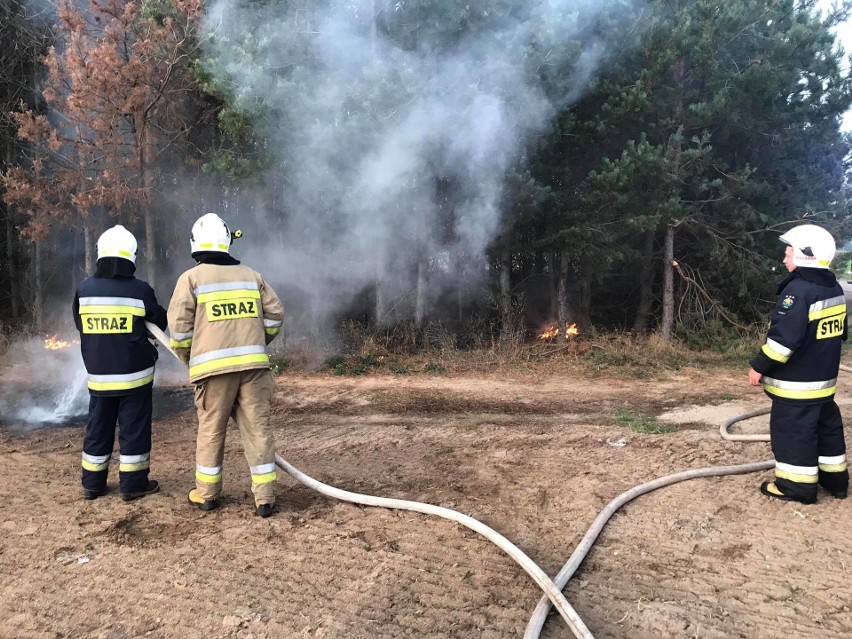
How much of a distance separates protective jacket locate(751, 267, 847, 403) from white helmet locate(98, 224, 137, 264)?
4364mm

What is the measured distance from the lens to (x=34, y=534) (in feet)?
11.0

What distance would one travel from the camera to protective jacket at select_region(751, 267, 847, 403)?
3535mm

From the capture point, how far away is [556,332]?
36.7 ft

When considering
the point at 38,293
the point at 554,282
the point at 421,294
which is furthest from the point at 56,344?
the point at 554,282

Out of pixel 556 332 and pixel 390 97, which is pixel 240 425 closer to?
pixel 390 97

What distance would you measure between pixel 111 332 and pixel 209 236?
3.26 ft

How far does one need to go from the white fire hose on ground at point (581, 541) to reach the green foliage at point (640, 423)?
0.68 m

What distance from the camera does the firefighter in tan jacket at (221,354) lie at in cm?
348

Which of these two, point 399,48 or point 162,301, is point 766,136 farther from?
point 162,301

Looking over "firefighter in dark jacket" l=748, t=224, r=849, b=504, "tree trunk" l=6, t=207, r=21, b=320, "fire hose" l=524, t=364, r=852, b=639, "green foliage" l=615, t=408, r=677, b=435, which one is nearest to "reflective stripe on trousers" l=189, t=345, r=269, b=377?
"fire hose" l=524, t=364, r=852, b=639

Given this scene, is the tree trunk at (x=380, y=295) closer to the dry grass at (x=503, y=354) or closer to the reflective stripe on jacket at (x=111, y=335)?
the dry grass at (x=503, y=354)

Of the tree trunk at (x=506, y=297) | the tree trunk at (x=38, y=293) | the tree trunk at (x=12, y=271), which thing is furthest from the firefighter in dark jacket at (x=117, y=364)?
the tree trunk at (x=12, y=271)

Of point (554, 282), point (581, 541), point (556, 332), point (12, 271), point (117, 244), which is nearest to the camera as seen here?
point (581, 541)

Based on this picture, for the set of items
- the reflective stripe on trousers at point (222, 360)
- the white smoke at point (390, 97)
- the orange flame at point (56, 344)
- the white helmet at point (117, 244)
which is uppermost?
the white smoke at point (390, 97)
